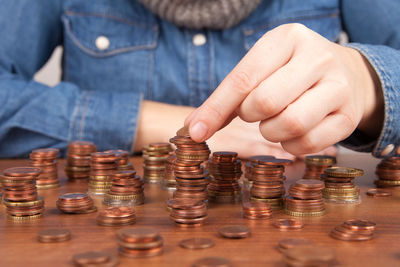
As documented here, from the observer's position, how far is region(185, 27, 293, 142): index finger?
32.5 inches

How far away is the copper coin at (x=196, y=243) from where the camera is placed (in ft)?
1.95

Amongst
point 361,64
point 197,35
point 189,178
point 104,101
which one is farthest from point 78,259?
point 197,35

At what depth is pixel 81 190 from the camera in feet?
3.19

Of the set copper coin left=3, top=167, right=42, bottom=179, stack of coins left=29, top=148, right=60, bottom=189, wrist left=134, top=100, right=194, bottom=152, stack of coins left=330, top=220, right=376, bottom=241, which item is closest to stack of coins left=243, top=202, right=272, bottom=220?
stack of coins left=330, top=220, right=376, bottom=241

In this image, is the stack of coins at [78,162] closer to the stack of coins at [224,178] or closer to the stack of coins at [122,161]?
the stack of coins at [122,161]

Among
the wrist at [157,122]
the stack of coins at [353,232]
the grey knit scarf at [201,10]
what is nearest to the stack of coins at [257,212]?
the stack of coins at [353,232]

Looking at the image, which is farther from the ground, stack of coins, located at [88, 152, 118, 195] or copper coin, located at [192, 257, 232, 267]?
stack of coins, located at [88, 152, 118, 195]

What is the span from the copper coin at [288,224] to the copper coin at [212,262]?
175 millimetres

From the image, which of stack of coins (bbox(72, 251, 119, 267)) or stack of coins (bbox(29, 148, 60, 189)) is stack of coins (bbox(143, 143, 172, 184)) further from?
stack of coins (bbox(72, 251, 119, 267))

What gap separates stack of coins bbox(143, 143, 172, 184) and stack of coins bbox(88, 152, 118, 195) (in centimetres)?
10

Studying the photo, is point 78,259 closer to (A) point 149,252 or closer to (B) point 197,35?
(A) point 149,252

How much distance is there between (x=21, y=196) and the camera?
768mm

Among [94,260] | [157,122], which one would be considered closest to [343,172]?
[94,260]

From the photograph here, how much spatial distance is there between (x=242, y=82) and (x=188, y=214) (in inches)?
10.3
